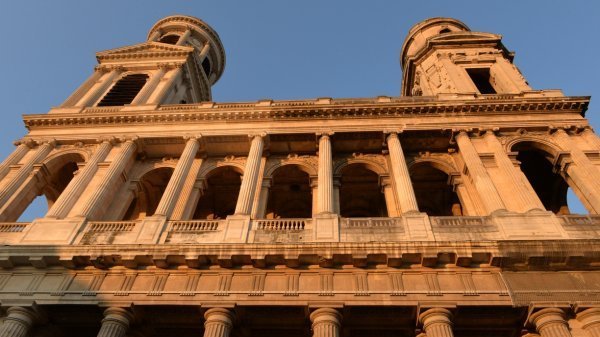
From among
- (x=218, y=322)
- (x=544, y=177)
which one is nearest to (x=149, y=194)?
(x=218, y=322)

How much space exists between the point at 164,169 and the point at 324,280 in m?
11.3

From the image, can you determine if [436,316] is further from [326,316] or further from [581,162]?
[581,162]

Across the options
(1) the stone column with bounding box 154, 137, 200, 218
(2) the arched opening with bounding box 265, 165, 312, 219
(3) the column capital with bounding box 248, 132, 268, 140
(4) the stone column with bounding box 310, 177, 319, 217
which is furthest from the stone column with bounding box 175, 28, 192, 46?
(4) the stone column with bounding box 310, 177, 319, 217

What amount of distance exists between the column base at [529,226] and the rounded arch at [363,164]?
570 cm

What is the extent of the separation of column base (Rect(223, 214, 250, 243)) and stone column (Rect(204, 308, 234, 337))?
2.82 m

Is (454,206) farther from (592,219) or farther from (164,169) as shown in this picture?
(164,169)

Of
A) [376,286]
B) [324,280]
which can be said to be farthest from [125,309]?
[376,286]

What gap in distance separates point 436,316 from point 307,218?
7.24 metres

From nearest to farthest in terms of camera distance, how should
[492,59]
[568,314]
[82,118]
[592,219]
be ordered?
[568,314]
[592,219]
[82,118]
[492,59]

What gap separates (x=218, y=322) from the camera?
43.0 ft

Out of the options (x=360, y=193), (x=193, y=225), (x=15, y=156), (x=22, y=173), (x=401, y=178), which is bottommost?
(x=193, y=225)

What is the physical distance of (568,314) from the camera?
12.9 metres

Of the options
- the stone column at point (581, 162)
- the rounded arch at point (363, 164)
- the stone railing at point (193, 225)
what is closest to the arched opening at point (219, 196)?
the rounded arch at point (363, 164)

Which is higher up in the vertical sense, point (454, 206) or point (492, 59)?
point (492, 59)
